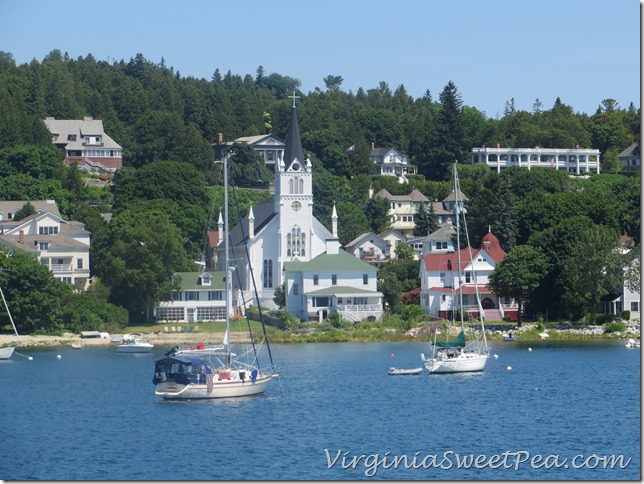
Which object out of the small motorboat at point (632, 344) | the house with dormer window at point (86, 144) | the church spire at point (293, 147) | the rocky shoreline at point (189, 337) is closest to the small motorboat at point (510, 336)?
the rocky shoreline at point (189, 337)

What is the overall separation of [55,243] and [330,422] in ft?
165

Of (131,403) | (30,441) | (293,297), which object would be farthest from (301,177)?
A: (30,441)

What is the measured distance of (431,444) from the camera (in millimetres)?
47250

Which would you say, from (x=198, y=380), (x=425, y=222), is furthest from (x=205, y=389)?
(x=425, y=222)

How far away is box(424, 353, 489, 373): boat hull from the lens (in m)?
66.4

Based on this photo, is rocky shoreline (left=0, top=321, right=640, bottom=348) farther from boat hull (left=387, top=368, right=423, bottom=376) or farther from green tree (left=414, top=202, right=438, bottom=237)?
green tree (left=414, top=202, right=438, bottom=237)

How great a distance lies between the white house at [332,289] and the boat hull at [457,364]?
2223cm

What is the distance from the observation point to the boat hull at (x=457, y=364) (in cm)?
6638

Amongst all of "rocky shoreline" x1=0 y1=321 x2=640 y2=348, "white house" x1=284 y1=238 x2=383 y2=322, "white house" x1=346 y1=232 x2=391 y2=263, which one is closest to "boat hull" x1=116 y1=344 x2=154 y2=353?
"rocky shoreline" x1=0 y1=321 x2=640 y2=348

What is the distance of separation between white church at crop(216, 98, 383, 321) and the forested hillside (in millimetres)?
4377

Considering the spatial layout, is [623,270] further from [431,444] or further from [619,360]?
[431,444]

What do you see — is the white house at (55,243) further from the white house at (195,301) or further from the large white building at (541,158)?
the large white building at (541,158)

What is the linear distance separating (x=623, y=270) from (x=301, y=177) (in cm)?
2529

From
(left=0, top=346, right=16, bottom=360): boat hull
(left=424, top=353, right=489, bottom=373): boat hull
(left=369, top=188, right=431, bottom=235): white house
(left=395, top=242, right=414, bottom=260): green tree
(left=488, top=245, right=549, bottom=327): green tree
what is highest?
(left=369, top=188, right=431, bottom=235): white house
